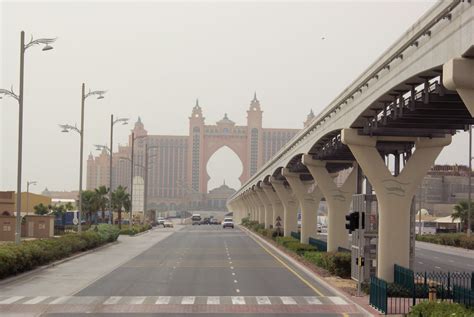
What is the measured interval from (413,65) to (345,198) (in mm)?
27664

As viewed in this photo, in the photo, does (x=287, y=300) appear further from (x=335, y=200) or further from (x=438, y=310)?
(x=335, y=200)

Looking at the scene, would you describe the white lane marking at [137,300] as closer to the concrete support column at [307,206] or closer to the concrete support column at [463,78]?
the concrete support column at [463,78]

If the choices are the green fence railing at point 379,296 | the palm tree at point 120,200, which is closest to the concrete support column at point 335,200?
the green fence railing at point 379,296

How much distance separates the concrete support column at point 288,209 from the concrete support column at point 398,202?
44.4 meters

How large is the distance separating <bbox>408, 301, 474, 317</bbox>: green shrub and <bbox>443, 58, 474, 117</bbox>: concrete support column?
4447 millimetres

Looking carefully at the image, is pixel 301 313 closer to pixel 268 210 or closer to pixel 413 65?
pixel 413 65

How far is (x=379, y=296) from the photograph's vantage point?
966 inches

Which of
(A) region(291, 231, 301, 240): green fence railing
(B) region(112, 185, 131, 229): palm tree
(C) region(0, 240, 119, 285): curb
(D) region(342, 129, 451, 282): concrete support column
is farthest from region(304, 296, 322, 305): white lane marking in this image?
(B) region(112, 185, 131, 229): palm tree

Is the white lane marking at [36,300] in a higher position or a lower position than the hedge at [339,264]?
lower

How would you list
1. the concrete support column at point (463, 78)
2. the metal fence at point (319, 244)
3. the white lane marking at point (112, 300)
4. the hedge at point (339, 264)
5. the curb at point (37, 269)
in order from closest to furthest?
the concrete support column at point (463, 78), the white lane marking at point (112, 300), the curb at point (37, 269), the hedge at point (339, 264), the metal fence at point (319, 244)

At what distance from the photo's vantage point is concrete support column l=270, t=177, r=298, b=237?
77.6m

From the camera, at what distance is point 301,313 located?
24.0 metres

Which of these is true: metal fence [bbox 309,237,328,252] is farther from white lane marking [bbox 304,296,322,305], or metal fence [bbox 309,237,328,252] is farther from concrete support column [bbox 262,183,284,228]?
concrete support column [bbox 262,183,284,228]

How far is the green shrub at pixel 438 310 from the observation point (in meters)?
17.2
